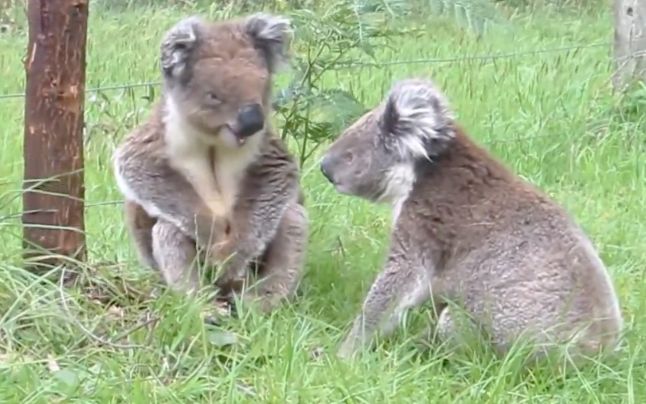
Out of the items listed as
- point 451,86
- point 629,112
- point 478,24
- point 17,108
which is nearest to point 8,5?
point 17,108

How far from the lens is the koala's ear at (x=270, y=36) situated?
15.7 feet

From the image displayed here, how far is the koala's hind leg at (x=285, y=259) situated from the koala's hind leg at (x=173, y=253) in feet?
0.86

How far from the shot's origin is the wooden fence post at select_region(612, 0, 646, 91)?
8266mm

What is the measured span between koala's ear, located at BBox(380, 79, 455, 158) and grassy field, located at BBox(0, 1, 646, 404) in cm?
66

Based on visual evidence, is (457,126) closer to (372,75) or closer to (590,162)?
(590,162)

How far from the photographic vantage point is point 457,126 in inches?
189

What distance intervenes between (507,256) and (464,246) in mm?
172

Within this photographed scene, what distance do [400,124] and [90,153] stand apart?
9.19 feet

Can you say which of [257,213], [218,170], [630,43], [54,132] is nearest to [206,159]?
[218,170]

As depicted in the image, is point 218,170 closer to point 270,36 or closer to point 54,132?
point 270,36

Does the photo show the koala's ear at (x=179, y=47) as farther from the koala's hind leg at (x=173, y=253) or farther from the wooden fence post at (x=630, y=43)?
the wooden fence post at (x=630, y=43)

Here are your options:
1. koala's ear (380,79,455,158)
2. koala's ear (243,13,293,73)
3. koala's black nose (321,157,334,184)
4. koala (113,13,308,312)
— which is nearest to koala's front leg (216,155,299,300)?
koala (113,13,308,312)

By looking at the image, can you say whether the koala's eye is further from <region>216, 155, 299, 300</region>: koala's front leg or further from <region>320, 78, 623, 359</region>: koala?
<region>320, 78, 623, 359</region>: koala

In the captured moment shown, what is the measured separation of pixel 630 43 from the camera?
27.4 feet
